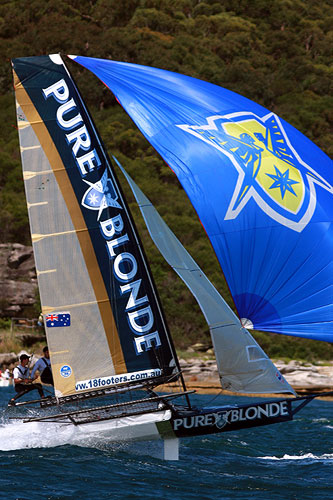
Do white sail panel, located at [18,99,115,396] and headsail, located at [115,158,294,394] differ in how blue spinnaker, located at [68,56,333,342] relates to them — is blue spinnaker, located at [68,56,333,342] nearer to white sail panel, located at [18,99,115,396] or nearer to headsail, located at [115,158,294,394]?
headsail, located at [115,158,294,394]

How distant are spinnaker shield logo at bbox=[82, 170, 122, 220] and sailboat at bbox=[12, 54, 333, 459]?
2cm

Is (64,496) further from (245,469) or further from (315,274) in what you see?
(315,274)

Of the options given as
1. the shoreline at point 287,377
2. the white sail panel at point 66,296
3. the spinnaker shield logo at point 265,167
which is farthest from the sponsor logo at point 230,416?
the shoreline at point 287,377

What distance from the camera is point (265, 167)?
12609 mm

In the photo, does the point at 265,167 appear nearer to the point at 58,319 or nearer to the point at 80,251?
the point at 80,251

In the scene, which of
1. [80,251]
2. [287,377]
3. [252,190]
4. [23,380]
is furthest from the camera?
[287,377]

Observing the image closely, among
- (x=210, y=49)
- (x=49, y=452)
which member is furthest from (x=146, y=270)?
(x=210, y=49)

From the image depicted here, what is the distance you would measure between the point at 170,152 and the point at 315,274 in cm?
304

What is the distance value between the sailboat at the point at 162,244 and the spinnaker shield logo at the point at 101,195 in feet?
0.06

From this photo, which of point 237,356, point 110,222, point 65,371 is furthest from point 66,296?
A: point 237,356

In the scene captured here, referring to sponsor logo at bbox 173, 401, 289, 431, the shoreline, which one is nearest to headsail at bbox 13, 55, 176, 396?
sponsor logo at bbox 173, 401, 289, 431

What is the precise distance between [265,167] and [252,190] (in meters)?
0.48

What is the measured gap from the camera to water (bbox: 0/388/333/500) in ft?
35.8

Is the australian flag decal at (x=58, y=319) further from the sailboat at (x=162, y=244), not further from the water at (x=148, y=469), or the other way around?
the water at (x=148, y=469)
